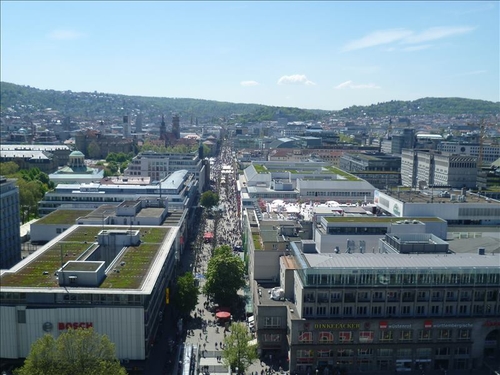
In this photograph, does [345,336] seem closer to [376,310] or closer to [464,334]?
[376,310]

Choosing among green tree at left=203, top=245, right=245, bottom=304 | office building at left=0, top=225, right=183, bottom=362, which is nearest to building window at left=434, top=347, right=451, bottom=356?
green tree at left=203, top=245, right=245, bottom=304

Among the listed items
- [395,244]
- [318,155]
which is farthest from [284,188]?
[318,155]

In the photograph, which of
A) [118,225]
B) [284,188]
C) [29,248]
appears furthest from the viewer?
[284,188]

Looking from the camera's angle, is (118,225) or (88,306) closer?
(88,306)

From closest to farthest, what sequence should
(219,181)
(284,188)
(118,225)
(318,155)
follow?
(118,225)
(284,188)
(219,181)
(318,155)

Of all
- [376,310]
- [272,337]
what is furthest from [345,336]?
[272,337]

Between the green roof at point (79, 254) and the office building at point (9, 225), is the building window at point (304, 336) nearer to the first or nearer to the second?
the green roof at point (79, 254)

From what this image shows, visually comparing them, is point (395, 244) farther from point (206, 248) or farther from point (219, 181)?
point (219, 181)
